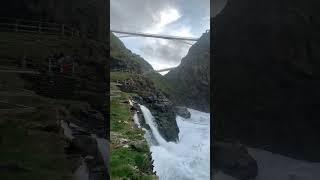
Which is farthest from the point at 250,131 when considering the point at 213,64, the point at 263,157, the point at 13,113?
the point at 13,113

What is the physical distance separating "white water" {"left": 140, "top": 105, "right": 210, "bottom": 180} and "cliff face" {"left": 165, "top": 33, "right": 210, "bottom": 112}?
0.83 feet

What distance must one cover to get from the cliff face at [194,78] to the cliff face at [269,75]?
110 centimetres

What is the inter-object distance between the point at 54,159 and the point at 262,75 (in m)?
2.67

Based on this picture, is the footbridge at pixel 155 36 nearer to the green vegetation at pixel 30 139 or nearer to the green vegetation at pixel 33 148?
the green vegetation at pixel 30 139

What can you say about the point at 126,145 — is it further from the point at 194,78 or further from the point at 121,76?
the point at 194,78

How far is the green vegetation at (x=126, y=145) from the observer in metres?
5.45

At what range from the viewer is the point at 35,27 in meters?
4.16

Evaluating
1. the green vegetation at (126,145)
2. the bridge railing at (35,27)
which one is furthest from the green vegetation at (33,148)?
the green vegetation at (126,145)

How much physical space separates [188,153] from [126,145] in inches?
39.2

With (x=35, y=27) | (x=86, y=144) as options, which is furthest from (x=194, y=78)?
(x=35, y=27)

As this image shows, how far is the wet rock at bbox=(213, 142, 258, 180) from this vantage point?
174 inches

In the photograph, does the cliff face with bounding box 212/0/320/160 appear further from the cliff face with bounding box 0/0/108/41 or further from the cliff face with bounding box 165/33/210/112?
the cliff face with bounding box 0/0/108/41

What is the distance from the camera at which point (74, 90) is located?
421cm

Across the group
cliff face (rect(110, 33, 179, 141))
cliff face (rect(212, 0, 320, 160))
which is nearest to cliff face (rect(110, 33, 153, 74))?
cliff face (rect(110, 33, 179, 141))
